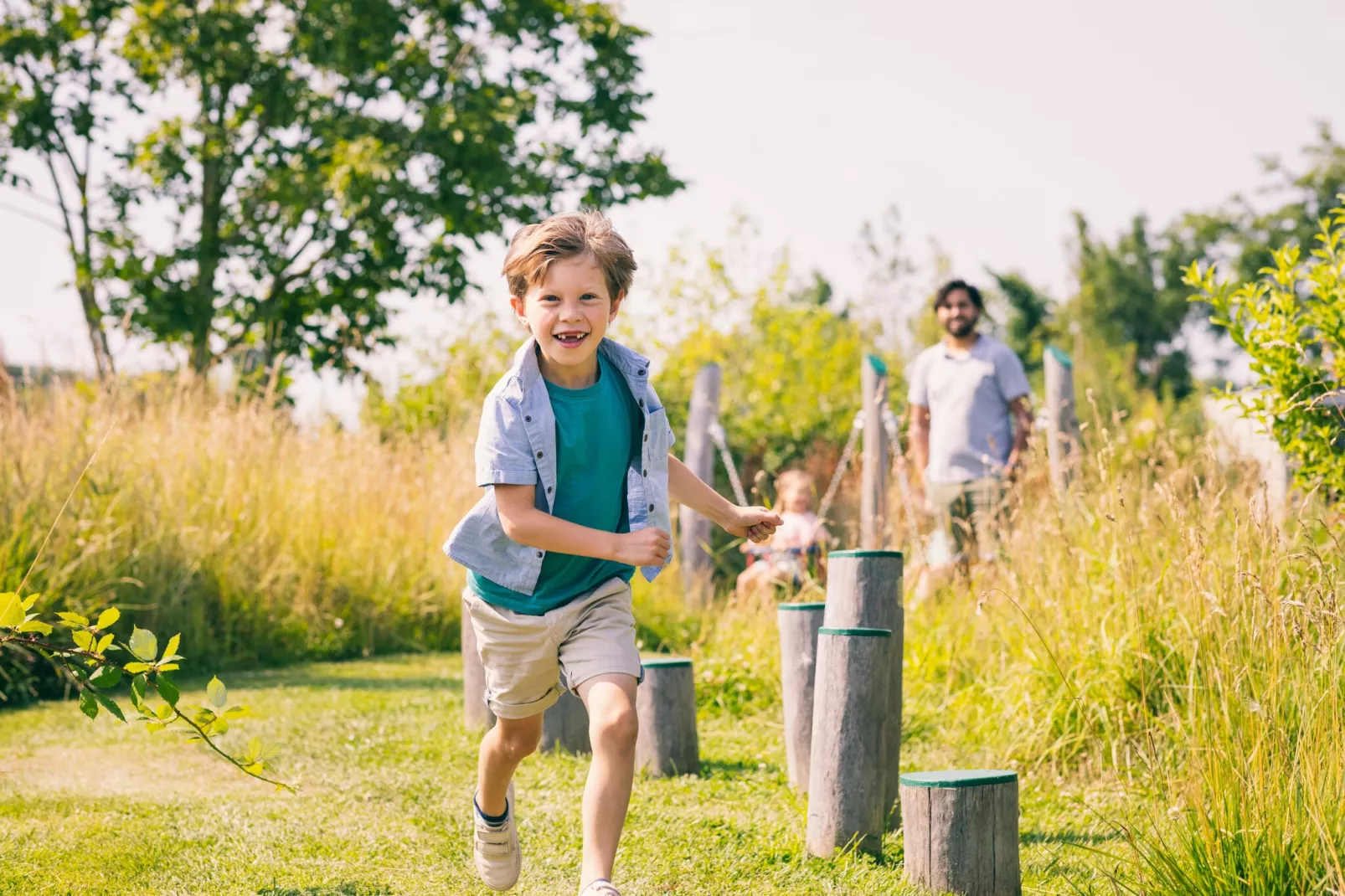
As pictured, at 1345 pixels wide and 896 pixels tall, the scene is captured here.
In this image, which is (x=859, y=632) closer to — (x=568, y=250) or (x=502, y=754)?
(x=502, y=754)

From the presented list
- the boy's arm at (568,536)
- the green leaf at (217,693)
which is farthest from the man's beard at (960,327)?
the green leaf at (217,693)

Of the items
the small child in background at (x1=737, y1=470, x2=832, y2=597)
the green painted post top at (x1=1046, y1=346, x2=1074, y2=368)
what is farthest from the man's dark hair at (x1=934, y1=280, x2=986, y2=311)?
the small child in background at (x1=737, y1=470, x2=832, y2=597)

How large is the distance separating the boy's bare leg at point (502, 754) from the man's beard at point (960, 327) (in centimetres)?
425

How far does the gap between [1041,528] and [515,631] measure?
2.80 meters

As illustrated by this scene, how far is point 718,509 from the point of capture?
3.12 metres

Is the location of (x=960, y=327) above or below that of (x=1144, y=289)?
below

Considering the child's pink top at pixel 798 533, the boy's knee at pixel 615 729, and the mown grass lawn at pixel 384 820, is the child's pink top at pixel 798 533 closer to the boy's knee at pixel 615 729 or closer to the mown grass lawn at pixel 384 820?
the mown grass lawn at pixel 384 820

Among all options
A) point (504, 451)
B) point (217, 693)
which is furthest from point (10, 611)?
point (504, 451)

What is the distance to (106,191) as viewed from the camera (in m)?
13.4

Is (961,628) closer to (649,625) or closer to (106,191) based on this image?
(649,625)

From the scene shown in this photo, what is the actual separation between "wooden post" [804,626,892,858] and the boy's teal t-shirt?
680 mm

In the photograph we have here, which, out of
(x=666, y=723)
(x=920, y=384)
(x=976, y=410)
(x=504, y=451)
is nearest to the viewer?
(x=504, y=451)

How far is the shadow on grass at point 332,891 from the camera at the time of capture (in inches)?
122

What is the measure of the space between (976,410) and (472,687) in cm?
304
